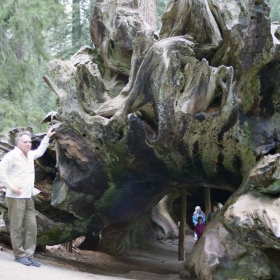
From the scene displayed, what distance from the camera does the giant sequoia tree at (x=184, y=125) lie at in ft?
20.1

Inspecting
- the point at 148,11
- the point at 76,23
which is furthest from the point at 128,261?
the point at 76,23

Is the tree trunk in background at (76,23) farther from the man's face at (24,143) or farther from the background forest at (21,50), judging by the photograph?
the man's face at (24,143)

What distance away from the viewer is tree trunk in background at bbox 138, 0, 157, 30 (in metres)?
10.6

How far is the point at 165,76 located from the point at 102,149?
157cm

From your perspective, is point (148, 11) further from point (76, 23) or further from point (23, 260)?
point (76, 23)

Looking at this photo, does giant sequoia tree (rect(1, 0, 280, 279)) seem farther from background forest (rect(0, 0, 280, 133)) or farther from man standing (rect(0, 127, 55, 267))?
background forest (rect(0, 0, 280, 133))

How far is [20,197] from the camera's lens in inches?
224

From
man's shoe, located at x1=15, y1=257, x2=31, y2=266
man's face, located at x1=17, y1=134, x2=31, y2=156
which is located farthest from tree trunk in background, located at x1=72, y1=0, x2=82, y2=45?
man's shoe, located at x1=15, y1=257, x2=31, y2=266

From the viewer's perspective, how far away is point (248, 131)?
22.4ft

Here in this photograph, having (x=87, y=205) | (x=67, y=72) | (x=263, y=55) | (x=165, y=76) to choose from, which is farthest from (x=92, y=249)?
(x=263, y=55)

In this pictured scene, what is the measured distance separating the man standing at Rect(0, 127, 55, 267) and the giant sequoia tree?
1.29 m

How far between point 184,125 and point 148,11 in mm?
5019

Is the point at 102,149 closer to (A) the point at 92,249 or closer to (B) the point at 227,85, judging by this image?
Result: (B) the point at 227,85

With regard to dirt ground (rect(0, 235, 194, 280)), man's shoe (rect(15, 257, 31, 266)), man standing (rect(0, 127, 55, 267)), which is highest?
man standing (rect(0, 127, 55, 267))
